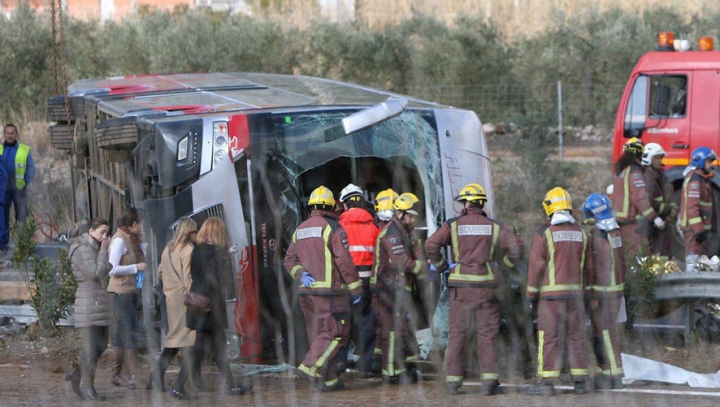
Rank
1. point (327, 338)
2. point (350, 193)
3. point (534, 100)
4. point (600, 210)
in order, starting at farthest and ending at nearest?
point (534, 100)
point (350, 193)
point (600, 210)
point (327, 338)

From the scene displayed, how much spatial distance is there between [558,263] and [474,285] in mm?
648

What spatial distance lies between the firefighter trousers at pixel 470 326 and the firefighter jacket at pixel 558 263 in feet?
1.08

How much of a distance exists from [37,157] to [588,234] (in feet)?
51.0

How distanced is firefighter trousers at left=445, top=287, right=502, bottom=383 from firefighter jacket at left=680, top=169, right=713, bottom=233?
4088 mm

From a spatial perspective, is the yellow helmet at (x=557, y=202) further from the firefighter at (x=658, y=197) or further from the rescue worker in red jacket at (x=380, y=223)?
the firefighter at (x=658, y=197)

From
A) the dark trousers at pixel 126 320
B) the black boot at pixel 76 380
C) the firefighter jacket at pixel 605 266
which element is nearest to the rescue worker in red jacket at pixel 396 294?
the firefighter jacket at pixel 605 266

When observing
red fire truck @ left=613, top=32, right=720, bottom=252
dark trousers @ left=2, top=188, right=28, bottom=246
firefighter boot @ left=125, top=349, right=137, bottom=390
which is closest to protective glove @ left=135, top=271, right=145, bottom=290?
firefighter boot @ left=125, top=349, right=137, bottom=390

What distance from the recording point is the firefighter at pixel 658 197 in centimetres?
→ 1141

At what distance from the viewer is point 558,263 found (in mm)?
7820

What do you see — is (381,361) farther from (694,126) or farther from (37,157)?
(37,157)

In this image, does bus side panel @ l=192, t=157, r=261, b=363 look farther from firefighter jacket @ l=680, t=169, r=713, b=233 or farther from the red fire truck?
the red fire truck

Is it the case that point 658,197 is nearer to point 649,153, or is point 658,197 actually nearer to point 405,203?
point 649,153

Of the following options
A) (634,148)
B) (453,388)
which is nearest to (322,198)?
(453,388)

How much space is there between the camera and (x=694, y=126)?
13.4 m
